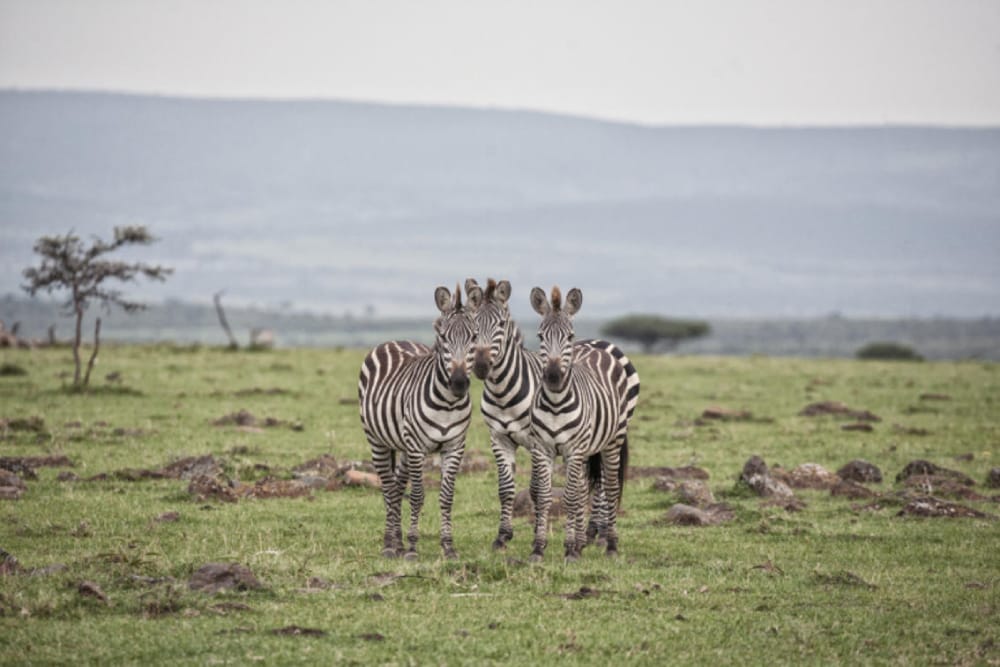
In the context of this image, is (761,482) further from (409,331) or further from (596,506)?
(409,331)

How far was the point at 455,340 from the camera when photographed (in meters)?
13.4

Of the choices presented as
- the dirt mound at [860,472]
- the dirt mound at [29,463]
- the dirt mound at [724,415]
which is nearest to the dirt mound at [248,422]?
the dirt mound at [29,463]

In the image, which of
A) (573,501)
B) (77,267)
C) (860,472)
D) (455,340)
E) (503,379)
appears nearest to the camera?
(455,340)

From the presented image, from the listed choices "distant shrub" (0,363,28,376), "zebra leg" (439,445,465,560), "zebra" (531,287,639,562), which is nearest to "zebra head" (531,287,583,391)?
"zebra" (531,287,639,562)

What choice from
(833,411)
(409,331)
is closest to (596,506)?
(833,411)

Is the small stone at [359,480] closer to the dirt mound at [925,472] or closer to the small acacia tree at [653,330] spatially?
the dirt mound at [925,472]

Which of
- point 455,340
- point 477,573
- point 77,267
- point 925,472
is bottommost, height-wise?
point 477,573

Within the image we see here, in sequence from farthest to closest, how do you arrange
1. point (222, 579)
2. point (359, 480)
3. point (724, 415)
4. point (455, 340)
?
1. point (724, 415)
2. point (359, 480)
3. point (455, 340)
4. point (222, 579)

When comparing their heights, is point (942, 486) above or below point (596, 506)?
below

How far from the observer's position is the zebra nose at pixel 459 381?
13.2 meters

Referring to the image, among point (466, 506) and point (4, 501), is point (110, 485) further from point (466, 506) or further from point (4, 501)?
point (466, 506)

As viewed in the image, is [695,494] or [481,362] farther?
[695,494]

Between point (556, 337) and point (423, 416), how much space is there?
162 centimetres

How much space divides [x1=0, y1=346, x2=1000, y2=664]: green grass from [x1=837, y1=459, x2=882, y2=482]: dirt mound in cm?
116
